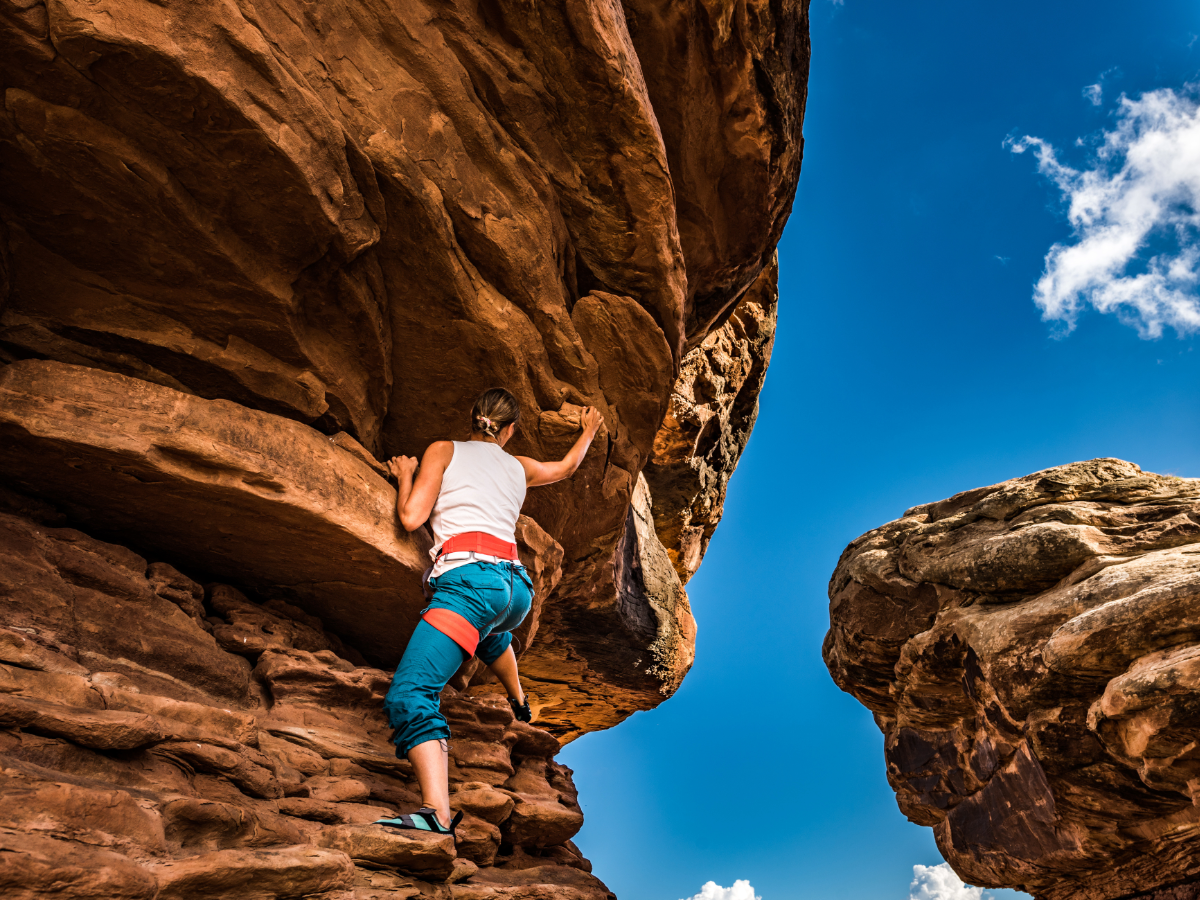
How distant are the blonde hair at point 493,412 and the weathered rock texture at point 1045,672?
289 inches

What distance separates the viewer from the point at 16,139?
4.45 metres

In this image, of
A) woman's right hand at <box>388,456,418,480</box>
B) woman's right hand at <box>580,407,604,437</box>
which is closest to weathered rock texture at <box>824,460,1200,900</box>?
woman's right hand at <box>580,407,604,437</box>

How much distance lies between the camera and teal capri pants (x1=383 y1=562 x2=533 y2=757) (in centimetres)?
493

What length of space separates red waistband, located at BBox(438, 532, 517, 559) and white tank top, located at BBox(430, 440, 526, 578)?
0.14 feet

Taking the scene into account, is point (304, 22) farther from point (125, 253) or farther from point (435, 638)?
point (435, 638)

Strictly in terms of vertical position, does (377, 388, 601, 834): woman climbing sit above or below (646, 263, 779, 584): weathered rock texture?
below

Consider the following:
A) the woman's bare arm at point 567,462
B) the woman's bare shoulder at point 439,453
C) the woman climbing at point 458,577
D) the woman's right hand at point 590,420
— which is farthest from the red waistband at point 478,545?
the woman's right hand at point 590,420

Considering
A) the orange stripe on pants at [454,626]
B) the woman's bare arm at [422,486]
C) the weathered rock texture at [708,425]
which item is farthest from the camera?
the weathered rock texture at [708,425]

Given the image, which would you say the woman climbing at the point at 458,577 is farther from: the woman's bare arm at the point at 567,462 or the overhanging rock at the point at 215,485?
the overhanging rock at the point at 215,485

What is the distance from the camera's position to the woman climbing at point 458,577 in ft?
16.1

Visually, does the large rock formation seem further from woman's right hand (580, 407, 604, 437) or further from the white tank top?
the white tank top

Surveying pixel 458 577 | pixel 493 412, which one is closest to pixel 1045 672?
pixel 493 412

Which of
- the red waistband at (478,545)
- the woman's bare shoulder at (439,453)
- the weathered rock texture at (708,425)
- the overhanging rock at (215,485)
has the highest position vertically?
the weathered rock texture at (708,425)

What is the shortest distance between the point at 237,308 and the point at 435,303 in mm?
1506
